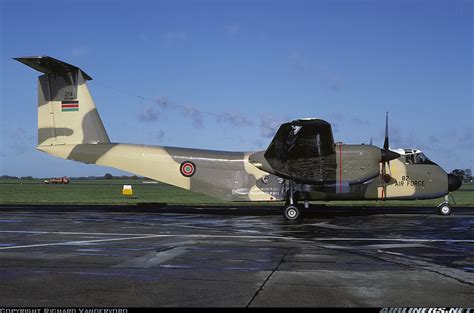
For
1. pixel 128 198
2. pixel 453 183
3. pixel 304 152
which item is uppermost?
pixel 304 152

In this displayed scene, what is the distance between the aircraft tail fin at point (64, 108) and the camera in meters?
21.2

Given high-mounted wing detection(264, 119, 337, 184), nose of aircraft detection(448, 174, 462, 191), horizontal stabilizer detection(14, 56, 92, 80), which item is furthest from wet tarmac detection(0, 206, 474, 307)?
horizontal stabilizer detection(14, 56, 92, 80)

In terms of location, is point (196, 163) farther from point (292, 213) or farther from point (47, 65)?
point (47, 65)

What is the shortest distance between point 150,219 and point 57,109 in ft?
23.8

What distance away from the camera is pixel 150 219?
1928 cm

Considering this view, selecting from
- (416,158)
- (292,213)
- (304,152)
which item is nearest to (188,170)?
(292,213)

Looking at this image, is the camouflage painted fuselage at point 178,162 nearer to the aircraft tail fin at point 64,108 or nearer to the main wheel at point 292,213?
the aircraft tail fin at point 64,108

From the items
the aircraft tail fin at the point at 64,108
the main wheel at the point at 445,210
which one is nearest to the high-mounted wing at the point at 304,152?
the main wheel at the point at 445,210

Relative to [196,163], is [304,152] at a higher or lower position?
higher

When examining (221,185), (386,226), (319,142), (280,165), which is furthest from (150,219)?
(386,226)

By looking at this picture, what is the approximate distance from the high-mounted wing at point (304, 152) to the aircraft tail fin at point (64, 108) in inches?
356

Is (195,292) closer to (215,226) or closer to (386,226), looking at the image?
(215,226)

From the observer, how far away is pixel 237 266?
8.72 metres

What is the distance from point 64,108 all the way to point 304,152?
1166 centimetres
